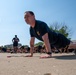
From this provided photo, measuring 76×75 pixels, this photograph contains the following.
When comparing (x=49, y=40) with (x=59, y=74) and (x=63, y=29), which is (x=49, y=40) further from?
(x=63, y=29)

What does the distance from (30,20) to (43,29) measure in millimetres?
374

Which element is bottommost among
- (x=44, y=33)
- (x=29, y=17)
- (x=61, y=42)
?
(x=61, y=42)

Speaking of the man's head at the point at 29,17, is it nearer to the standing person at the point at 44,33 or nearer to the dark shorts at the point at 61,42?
the standing person at the point at 44,33

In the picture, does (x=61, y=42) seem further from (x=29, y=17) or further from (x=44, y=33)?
(x=29, y=17)

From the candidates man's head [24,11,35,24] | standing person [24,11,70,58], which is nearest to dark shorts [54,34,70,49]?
standing person [24,11,70,58]

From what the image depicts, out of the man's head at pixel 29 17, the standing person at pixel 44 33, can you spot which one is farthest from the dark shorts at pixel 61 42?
the man's head at pixel 29 17

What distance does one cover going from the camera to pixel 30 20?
5.34 metres

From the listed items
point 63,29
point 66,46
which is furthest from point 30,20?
point 63,29

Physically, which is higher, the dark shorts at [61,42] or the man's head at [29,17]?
the man's head at [29,17]

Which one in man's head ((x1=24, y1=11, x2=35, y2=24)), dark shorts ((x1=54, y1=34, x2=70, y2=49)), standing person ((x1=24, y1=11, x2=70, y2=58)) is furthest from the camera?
dark shorts ((x1=54, y1=34, x2=70, y2=49))

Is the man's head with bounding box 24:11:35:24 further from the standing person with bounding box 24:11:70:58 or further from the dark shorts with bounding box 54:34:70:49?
the dark shorts with bounding box 54:34:70:49

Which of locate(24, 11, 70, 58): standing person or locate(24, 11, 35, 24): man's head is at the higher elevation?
locate(24, 11, 35, 24): man's head

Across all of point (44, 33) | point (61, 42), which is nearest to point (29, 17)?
point (44, 33)

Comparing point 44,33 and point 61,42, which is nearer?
point 44,33
